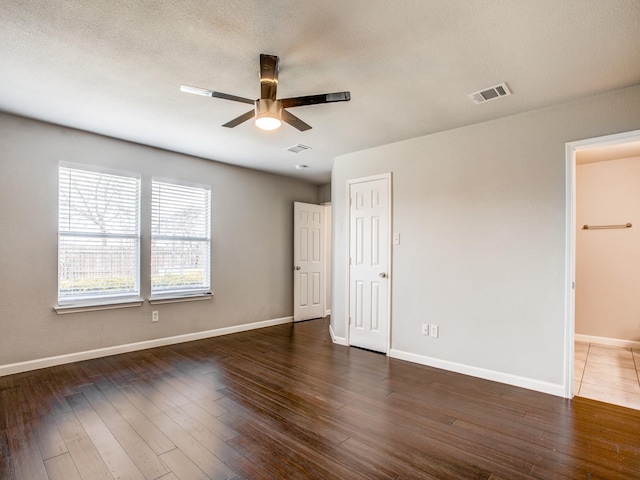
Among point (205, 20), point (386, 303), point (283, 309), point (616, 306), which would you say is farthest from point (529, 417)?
point (283, 309)

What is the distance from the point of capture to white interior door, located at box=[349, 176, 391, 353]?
4203 mm

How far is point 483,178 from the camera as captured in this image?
3.46 metres

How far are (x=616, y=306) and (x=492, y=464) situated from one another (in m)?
4.02

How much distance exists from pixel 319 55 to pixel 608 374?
13.7ft

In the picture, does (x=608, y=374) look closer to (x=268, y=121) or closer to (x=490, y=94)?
(x=490, y=94)

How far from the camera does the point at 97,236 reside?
12.9ft

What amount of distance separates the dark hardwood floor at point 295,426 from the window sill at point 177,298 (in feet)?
2.94

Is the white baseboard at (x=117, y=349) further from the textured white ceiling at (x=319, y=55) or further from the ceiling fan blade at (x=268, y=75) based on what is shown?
the ceiling fan blade at (x=268, y=75)

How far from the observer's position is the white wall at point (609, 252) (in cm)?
448

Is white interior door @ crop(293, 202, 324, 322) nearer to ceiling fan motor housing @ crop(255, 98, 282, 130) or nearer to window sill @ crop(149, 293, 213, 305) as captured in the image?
window sill @ crop(149, 293, 213, 305)

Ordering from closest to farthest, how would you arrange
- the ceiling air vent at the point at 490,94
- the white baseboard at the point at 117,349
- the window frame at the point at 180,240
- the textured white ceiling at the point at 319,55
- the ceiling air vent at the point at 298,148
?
1. the textured white ceiling at the point at 319,55
2. the ceiling air vent at the point at 490,94
3. the white baseboard at the point at 117,349
4. the ceiling air vent at the point at 298,148
5. the window frame at the point at 180,240

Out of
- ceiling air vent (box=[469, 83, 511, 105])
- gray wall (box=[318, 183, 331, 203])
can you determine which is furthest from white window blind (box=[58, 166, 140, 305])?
ceiling air vent (box=[469, 83, 511, 105])

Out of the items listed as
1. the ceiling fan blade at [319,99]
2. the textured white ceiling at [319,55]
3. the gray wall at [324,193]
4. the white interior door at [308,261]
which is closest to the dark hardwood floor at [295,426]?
the ceiling fan blade at [319,99]

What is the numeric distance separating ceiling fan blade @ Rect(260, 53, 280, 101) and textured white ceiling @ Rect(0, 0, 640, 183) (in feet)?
0.17
